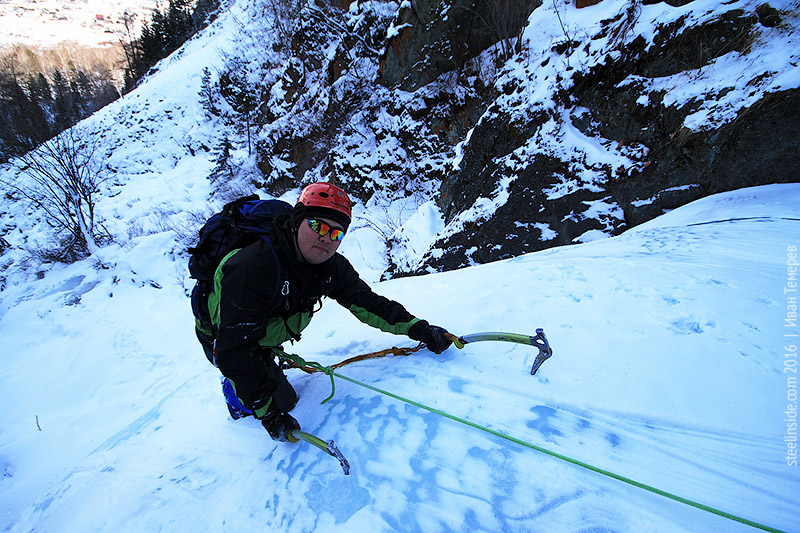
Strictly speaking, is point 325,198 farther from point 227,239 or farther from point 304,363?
point 304,363

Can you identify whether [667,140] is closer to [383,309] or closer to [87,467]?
[383,309]

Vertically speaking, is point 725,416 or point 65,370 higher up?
point 725,416

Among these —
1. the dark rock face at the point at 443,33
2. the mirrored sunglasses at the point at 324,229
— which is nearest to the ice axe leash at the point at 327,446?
the mirrored sunglasses at the point at 324,229

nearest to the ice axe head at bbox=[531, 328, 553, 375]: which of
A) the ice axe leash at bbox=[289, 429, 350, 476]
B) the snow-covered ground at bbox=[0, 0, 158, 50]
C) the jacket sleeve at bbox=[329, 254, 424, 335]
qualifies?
the jacket sleeve at bbox=[329, 254, 424, 335]

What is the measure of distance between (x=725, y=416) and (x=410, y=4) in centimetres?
1215

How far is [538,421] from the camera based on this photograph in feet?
5.27

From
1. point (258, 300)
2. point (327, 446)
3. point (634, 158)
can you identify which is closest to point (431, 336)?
point (327, 446)

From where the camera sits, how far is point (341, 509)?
4.97ft

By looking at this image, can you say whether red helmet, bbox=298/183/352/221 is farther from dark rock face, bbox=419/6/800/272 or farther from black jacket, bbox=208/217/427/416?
dark rock face, bbox=419/6/800/272

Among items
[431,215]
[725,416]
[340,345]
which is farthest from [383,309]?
[431,215]

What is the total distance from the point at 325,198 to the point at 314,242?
0.25 m

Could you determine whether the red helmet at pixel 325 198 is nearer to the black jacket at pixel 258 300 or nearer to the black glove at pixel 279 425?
the black jacket at pixel 258 300

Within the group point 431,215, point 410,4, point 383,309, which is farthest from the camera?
point 410,4

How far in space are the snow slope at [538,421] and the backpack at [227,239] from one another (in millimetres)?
945
